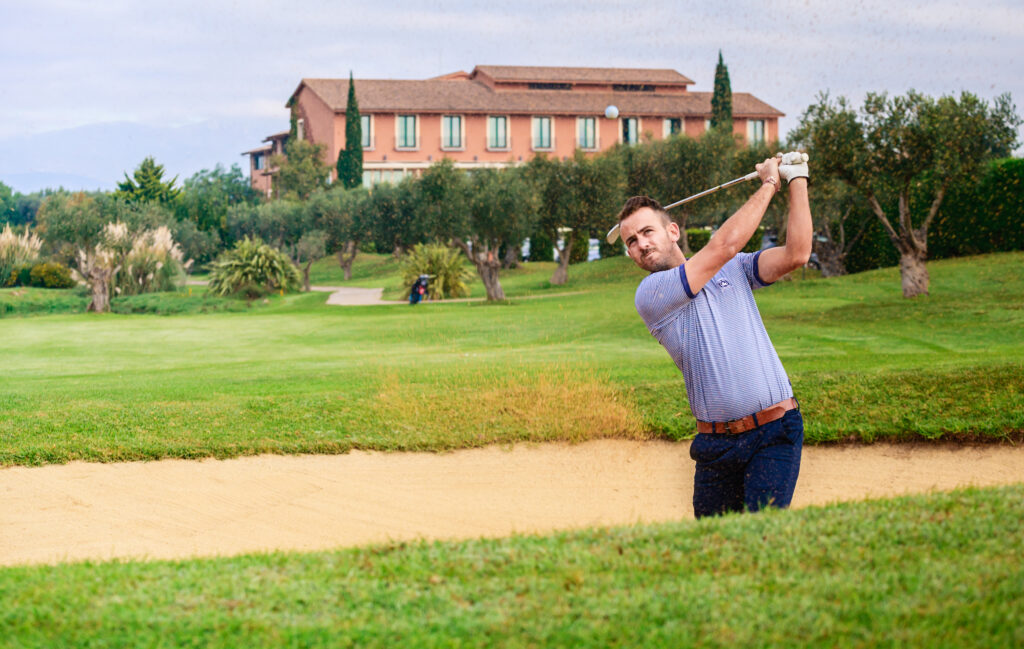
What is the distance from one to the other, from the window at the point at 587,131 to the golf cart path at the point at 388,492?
6431 cm

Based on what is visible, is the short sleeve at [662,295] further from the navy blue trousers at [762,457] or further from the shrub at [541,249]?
the shrub at [541,249]

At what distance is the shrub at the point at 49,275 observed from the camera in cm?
3872

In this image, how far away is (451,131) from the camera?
70812 millimetres

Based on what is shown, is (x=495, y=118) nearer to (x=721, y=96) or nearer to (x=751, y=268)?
(x=721, y=96)

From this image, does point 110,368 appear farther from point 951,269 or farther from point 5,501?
point 951,269

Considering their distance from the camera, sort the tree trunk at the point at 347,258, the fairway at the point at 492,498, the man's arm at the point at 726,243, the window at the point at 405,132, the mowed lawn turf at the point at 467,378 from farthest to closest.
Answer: the window at the point at 405,132, the tree trunk at the point at 347,258, the mowed lawn turf at the point at 467,378, the man's arm at the point at 726,243, the fairway at the point at 492,498

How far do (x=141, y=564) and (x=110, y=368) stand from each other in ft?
45.6

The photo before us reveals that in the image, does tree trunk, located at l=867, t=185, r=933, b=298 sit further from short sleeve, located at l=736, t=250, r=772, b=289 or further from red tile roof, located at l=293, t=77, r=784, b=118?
red tile roof, located at l=293, t=77, r=784, b=118

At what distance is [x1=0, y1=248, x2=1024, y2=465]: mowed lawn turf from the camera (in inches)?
375

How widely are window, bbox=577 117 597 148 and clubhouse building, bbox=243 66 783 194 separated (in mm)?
72

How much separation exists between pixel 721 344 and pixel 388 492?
416 cm

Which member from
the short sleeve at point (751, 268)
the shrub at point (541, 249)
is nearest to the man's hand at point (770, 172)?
the short sleeve at point (751, 268)

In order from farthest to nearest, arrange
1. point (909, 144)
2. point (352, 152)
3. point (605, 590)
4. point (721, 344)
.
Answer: point (352, 152) < point (909, 144) < point (721, 344) < point (605, 590)

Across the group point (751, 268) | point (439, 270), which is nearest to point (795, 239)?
point (751, 268)
